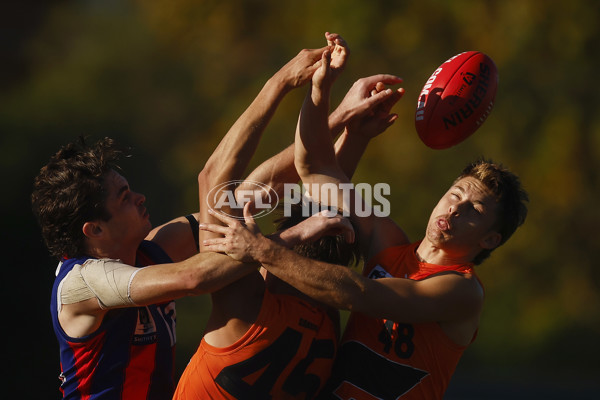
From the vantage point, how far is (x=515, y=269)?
10641mm

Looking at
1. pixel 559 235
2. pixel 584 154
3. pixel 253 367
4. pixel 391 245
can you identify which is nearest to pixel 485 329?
pixel 559 235

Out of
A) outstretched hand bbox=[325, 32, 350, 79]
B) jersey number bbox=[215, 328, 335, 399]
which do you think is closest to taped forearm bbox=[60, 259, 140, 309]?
jersey number bbox=[215, 328, 335, 399]

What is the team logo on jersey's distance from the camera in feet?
12.4

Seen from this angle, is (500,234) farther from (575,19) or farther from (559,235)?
(575,19)

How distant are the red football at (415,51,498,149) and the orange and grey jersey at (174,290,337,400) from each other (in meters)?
1.15

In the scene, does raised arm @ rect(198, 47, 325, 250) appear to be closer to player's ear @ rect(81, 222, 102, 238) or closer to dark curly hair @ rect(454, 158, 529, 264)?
player's ear @ rect(81, 222, 102, 238)

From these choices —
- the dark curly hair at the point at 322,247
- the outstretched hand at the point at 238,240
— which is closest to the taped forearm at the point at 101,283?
the outstretched hand at the point at 238,240

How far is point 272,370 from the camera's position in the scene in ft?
11.3

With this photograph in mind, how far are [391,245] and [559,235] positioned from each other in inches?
289

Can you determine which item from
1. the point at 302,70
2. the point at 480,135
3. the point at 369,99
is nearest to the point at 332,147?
the point at 369,99

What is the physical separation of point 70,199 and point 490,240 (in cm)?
200

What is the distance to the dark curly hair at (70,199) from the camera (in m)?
3.71

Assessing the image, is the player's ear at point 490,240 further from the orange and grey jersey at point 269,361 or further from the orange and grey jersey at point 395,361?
the orange and grey jersey at point 269,361

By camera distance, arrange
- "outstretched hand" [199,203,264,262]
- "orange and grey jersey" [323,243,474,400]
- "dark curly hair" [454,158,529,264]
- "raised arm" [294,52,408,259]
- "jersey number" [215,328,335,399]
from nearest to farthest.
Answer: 1. "outstretched hand" [199,203,264,262]
2. "jersey number" [215,328,335,399]
3. "orange and grey jersey" [323,243,474,400]
4. "dark curly hair" [454,158,529,264]
5. "raised arm" [294,52,408,259]
